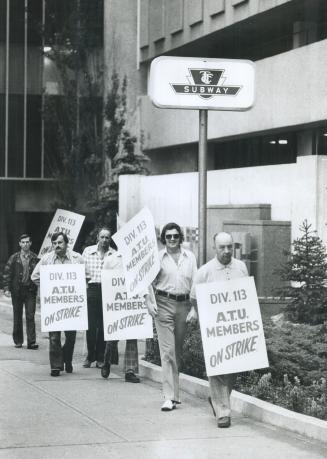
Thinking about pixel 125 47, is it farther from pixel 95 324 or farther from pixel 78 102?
pixel 95 324

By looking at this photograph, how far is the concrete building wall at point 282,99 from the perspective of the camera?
70.1ft

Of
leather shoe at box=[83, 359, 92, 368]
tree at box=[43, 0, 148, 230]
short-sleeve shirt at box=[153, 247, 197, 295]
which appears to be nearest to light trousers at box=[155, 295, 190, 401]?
short-sleeve shirt at box=[153, 247, 197, 295]

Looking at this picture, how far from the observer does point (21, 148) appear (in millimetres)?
37594

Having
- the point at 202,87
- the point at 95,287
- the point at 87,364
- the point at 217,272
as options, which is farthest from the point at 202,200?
the point at 87,364

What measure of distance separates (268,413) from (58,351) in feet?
13.7

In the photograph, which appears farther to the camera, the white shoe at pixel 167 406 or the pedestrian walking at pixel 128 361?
the pedestrian walking at pixel 128 361

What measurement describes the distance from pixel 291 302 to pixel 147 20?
53.3ft

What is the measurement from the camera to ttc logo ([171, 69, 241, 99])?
1252cm

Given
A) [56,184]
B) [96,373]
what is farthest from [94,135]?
[96,373]

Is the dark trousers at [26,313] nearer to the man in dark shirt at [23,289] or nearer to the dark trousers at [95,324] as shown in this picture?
the man in dark shirt at [23,289]

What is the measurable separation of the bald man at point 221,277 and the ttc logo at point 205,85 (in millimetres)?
3099

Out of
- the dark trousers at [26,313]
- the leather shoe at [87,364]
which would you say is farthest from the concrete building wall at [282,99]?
the leather shoe at [87,364]

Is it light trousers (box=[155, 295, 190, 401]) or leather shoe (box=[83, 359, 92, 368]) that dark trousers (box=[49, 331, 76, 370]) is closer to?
leather shoe (box=[83, 359, 92, 368])

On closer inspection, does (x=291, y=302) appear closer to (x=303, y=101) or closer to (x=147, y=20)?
(x=303, y=101)
